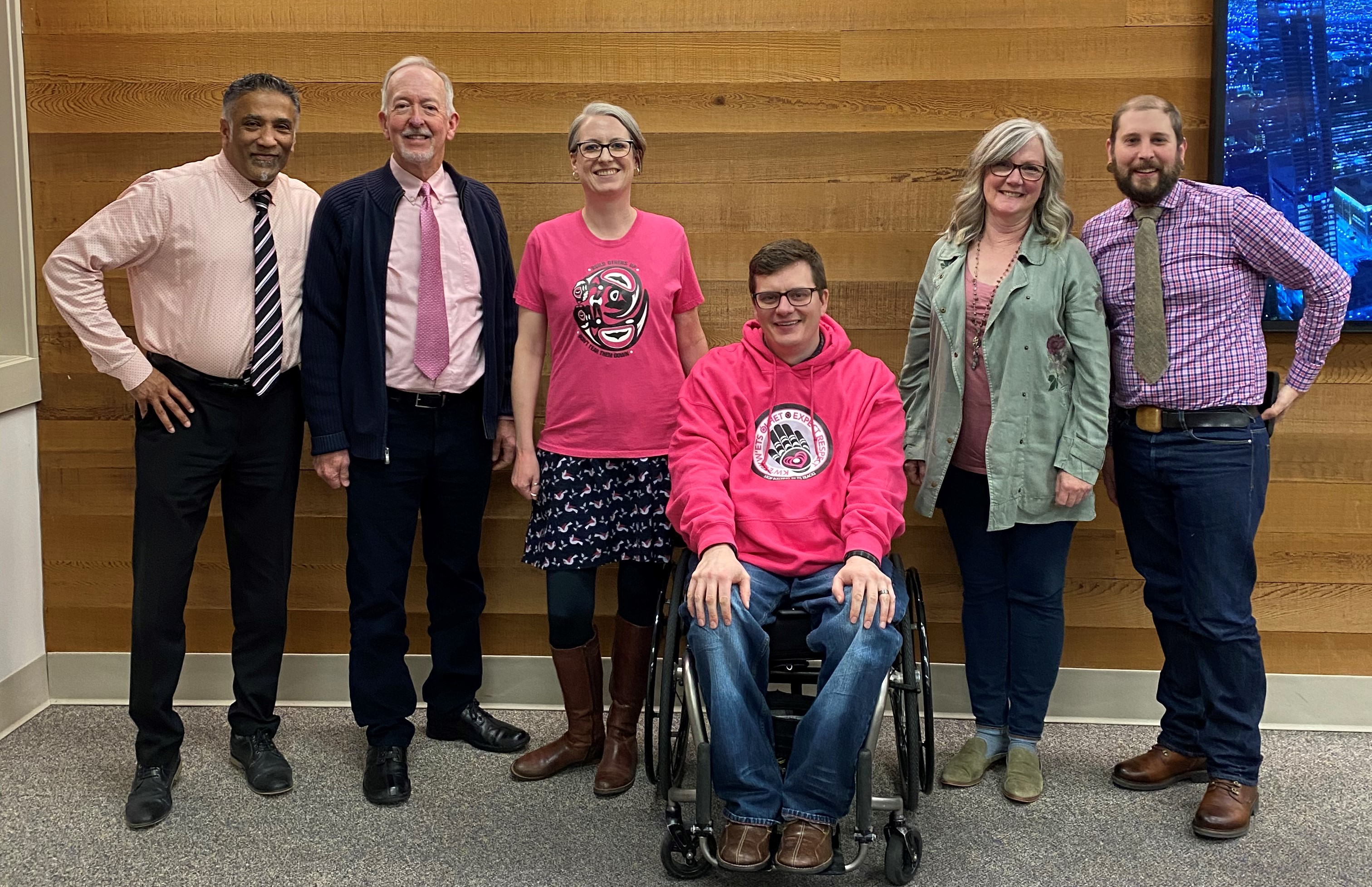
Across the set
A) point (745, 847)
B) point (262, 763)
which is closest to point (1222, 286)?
point (745, 847)

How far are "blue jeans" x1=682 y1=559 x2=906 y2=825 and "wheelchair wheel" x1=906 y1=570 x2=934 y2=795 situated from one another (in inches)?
5.1

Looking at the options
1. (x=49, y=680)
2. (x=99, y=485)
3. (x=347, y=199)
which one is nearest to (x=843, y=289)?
(x=347, y=199)

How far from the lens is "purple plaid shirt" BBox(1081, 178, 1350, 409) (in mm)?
2516

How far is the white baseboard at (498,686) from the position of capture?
10.5 ft

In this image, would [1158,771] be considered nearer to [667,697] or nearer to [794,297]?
[667,697]

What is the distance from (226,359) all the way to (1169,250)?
2.15m

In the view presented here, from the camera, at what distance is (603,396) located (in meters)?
2.65

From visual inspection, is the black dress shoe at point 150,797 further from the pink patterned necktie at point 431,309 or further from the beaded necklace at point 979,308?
the beaded necklace at point 979,308

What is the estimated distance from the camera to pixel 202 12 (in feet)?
10.1

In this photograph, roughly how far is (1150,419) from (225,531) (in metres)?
2.22

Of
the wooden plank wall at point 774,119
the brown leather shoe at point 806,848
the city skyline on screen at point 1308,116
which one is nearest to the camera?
the brown leather shoe at point 806,848

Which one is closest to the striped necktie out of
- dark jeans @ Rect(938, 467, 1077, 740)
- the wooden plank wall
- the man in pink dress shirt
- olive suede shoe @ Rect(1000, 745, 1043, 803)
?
the man in pink dress shirt

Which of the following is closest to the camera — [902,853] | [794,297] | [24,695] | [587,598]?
[902,853]

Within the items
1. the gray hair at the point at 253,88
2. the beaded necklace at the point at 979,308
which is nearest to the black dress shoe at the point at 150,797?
the gray hair at the point at 253,88
